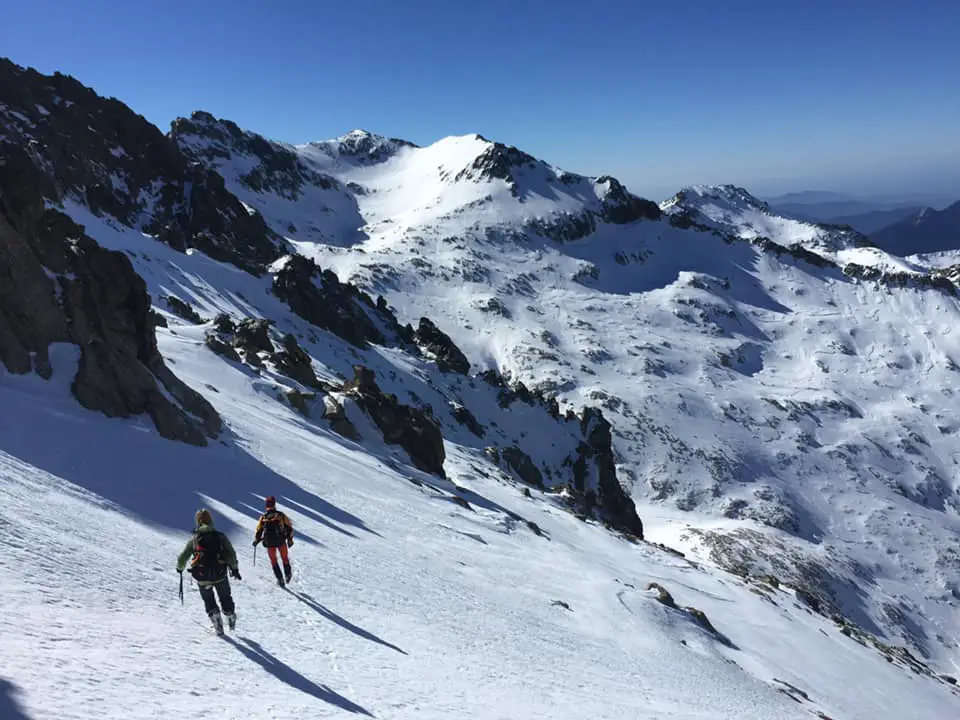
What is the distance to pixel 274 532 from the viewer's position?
1353 cm

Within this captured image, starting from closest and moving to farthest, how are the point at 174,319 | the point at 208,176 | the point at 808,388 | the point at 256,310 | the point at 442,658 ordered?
the point at 442,658 < the point at 174,319 < the point at 256,310 < the point at 208,176 < the point at 808,388

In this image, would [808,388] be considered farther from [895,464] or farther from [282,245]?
[282,245]

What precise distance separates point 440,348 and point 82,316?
65844 millimetres

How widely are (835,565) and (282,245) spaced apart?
→ 294 feet

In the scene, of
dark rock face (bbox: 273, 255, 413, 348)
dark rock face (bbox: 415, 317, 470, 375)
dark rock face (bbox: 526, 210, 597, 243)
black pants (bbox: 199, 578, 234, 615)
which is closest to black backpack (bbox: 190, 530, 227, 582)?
black pants (bbox: 199, 578, 234, 615)

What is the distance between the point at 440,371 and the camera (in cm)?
7706

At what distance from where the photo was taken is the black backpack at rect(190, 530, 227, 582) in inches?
407

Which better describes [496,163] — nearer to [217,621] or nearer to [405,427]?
[405,427]

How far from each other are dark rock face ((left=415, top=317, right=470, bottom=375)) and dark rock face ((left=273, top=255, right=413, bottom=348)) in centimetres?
212

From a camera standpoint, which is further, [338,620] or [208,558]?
[338,620]

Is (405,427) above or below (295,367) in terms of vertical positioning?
below

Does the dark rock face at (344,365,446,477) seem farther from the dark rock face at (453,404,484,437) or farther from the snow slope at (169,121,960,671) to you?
the snow slope at (169,121,960,671)

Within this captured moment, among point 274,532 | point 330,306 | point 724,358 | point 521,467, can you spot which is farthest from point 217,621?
point 724,358

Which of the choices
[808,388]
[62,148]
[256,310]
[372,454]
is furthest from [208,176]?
[808,388]
